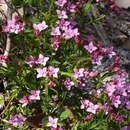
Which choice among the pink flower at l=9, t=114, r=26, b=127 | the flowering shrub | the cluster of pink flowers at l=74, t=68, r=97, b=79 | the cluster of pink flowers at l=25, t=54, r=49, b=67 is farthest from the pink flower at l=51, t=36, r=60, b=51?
the pink flower at l=9, t=114, r=26, b=127

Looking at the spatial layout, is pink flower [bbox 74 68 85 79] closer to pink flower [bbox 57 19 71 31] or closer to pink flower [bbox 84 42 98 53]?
pink flower [bbox 84 42 98 53]

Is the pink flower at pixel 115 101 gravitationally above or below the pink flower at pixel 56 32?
below

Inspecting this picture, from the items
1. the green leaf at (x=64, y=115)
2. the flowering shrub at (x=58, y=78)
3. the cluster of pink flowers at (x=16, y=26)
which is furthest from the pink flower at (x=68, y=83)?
the cluster of pink flowers at (x=16, y=26)

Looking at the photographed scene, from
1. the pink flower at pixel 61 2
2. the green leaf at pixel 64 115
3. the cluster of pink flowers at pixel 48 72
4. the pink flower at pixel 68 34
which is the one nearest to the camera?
the cluster of pink flowers at pixel 48 72

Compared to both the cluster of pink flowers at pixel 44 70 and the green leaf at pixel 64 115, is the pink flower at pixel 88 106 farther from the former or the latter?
the cluster of pink flowers at pixel 44 70

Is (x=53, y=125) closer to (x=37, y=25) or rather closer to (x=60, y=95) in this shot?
(x=60, y=95)

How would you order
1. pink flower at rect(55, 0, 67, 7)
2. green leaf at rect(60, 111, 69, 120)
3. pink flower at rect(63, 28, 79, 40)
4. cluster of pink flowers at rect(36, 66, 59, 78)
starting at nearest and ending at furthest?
cluster of pink flowers at rect(36, 66, 59, 78) → pink flower at rect(63, 28, 79, 40) → green leaf at rect(60, 111, 69, 120) → pink flower at rect(55, 0, 67, 7)

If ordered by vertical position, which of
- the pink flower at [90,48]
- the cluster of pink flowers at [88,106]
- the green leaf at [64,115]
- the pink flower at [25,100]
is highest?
the pink flower at [90,48]
